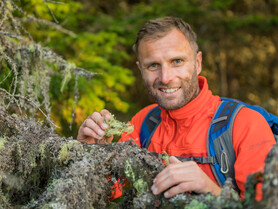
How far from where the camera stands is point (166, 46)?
109 inches

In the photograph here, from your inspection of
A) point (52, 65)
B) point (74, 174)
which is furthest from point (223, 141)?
point (52, 65)

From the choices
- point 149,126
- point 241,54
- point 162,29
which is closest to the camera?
point 162,29

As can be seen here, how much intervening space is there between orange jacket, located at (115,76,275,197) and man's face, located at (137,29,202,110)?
5.0 inches

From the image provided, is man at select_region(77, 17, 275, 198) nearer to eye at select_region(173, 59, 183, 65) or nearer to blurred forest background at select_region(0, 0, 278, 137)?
eye at select_region(173, 59, 183, 65)

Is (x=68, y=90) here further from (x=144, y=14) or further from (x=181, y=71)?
(x=144, y=14)

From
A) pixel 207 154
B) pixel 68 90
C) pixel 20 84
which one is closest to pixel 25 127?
pixel 20 84

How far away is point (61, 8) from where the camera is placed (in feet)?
17.1

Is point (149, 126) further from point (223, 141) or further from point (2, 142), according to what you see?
point (2, 142)

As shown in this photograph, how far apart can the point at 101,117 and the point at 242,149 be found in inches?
46.5

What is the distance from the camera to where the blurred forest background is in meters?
3.88

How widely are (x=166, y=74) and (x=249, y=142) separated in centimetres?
102

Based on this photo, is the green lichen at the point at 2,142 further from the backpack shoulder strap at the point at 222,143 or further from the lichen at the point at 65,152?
the backpack shoulder strap at the point at 222,143

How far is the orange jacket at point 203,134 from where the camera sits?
211 centimetres

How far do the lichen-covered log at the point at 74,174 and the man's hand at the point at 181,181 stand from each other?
4 centimetres
